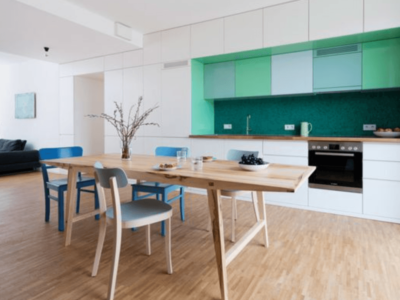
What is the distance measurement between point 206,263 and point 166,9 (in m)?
3.42

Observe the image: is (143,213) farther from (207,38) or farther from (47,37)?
(47,37)

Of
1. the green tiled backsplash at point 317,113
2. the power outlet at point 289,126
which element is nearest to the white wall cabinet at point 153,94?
the green tiled backsplash at point 317,113

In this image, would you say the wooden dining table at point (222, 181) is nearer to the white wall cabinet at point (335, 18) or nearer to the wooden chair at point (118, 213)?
the wooden chair at point (118, 213)

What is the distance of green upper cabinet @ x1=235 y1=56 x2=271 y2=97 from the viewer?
13.5 ft

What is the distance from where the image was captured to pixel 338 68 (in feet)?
11.8

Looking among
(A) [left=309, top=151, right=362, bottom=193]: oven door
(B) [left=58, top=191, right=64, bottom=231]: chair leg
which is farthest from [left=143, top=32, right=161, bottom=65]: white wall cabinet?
(A) [left=309, top=151, right=362, bottom=193]: oven door

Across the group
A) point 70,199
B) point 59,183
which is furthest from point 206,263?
point 59,183

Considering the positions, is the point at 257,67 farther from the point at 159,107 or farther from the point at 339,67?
the point at 159,107

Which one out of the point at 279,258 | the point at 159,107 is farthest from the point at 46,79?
the point at 279,258

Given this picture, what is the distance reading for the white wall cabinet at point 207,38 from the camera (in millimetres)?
4148

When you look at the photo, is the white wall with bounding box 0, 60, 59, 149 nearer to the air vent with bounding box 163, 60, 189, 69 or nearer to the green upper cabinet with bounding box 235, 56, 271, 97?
the air vent with bounding box 163, 60, 189, 69

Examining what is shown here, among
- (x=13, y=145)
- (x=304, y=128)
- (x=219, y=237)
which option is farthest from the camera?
(x=13, y=145)

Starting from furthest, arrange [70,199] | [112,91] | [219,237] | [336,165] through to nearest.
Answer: [112,91] < [336,165] < [70,199] < [219,237]

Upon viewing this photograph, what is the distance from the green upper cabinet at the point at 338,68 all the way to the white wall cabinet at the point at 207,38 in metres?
1.40
